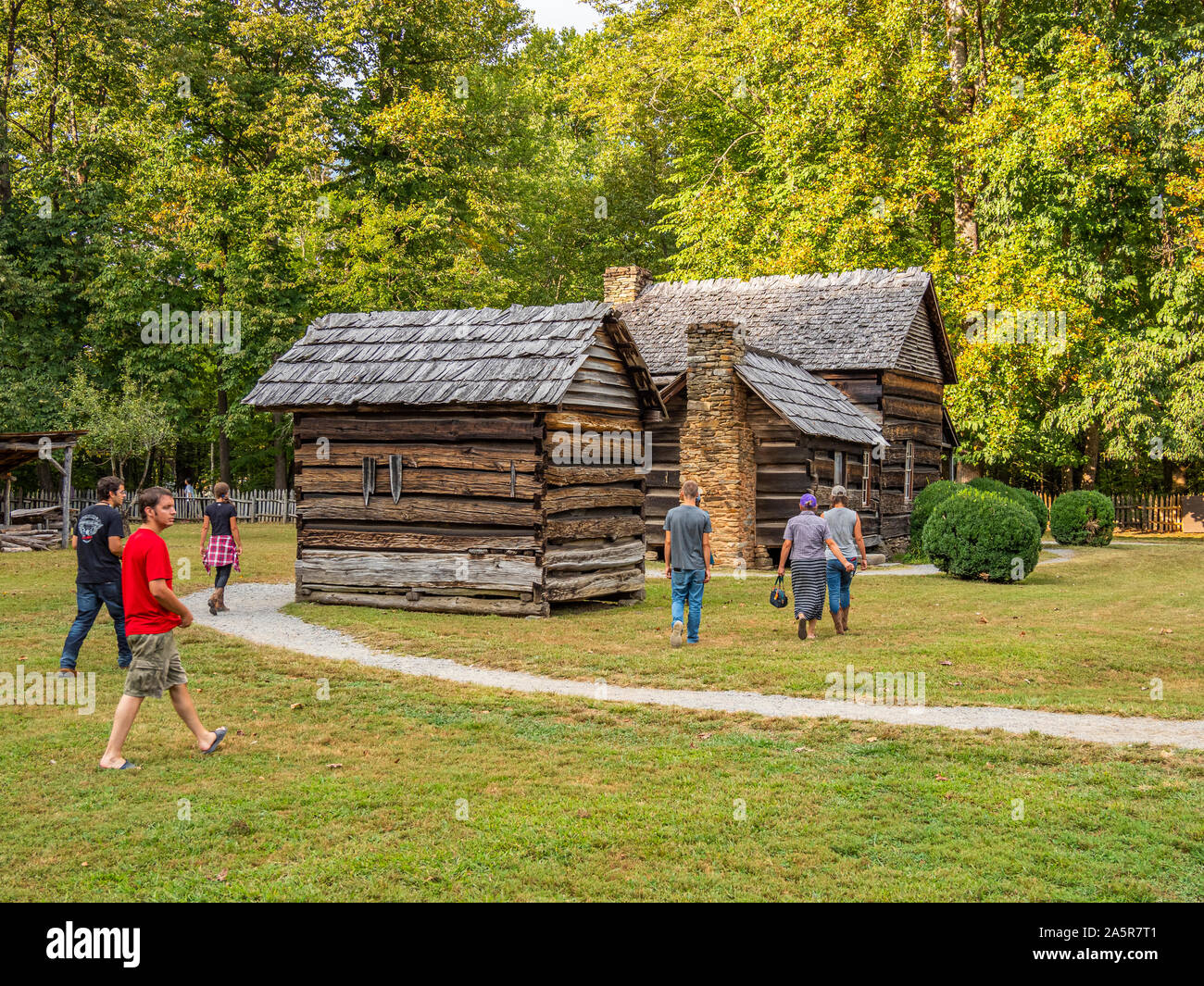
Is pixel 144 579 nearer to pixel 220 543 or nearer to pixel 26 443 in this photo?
pixel 220 543

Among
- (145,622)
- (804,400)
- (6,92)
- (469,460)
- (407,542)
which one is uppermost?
(6,92)

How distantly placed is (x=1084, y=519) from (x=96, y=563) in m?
29.1

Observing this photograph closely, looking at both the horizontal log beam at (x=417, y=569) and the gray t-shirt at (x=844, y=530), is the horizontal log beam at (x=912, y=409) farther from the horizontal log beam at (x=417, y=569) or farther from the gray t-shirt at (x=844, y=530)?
the horizontal log beam at (x=417, y=569)

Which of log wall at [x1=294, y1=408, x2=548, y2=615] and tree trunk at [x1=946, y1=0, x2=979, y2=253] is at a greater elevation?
tree trunk at [x1=946, y1=0, x2=979, y2=253]

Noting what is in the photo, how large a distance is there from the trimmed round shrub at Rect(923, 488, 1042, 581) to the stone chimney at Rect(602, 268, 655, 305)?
14.0m

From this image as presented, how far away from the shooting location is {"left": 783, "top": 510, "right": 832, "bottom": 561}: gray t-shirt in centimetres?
1406

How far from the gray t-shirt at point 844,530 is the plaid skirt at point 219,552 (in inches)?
357

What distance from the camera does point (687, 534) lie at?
13367 millimetres

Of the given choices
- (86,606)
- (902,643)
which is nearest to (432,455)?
(86,606)

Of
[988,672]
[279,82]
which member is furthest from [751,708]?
[279,82]

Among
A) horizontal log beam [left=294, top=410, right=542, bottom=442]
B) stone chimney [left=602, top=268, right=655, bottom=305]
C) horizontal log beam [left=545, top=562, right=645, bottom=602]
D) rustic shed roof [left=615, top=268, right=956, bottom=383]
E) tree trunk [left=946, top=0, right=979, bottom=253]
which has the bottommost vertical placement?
horizontal log beam [left=545, top=562, right=645, bottom=602]

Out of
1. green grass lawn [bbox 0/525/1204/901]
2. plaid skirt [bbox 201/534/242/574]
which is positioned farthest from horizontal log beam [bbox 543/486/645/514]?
green grass lawn [bbox 0/525/1204/901]

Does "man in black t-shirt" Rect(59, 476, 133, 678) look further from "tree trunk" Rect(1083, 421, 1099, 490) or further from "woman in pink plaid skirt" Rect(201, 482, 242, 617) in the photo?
"tree trunk" Rect(1083, 421, 1099, 490)

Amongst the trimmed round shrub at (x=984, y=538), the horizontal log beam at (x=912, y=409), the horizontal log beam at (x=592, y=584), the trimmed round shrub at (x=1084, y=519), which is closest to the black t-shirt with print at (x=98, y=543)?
the horizontal log beam at (x=592, y=584)
